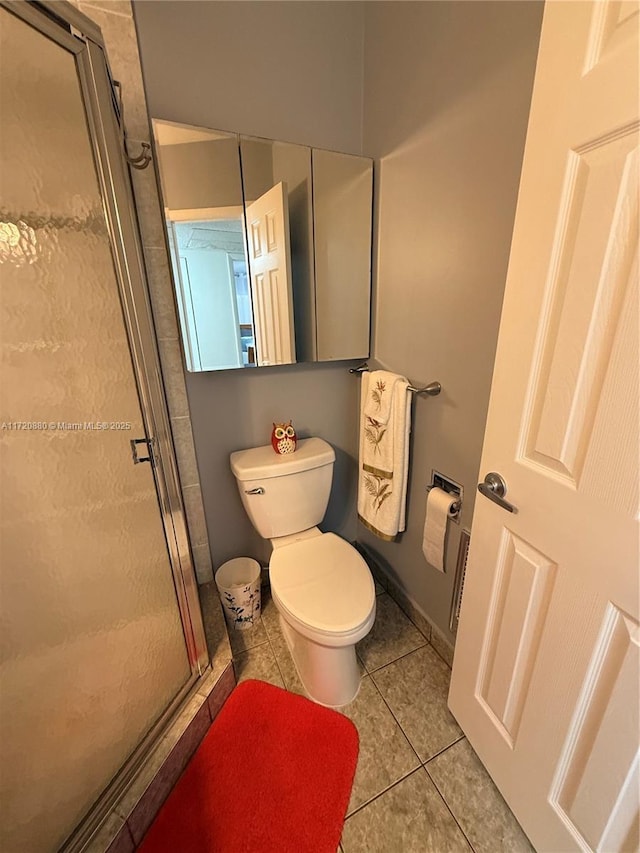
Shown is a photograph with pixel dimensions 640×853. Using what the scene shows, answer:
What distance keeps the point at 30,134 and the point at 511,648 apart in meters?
1.56

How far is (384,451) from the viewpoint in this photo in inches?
53.9

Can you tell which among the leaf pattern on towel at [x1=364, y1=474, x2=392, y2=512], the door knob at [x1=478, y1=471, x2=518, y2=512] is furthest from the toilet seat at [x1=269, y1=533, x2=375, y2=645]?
the door knob at [x1=478, y1=471, x2=518, y2=512]

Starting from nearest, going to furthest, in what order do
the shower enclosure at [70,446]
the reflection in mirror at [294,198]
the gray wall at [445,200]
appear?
the shower enclosure at [70,446] < the gray wall at [445,200] < the reflection in mirror at [294,198]

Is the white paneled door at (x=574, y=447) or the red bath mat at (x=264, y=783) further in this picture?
the red bath mat at (x=264, y=783)

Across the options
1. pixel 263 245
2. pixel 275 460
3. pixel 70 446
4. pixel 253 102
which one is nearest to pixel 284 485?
pixel 275 460

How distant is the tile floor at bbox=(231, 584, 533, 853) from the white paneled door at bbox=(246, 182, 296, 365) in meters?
1.22

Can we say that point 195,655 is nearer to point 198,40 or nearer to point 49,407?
point 49,407

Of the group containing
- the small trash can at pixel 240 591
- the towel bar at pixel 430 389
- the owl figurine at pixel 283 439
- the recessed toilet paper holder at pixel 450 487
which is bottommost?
the small trash can at pixel 240 591

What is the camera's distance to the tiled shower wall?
3.32ft

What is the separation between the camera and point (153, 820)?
3.25 feet

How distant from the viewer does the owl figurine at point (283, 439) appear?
145 centimetres

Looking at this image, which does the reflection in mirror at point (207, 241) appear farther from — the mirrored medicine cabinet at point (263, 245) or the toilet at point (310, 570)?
the toilet at point (310, 570)

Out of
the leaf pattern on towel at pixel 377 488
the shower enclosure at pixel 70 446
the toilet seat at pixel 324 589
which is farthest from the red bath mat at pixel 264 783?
the leaf pattern on towel at pixel 377 488

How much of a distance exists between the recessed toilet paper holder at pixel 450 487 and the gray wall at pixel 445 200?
0.02 meters
